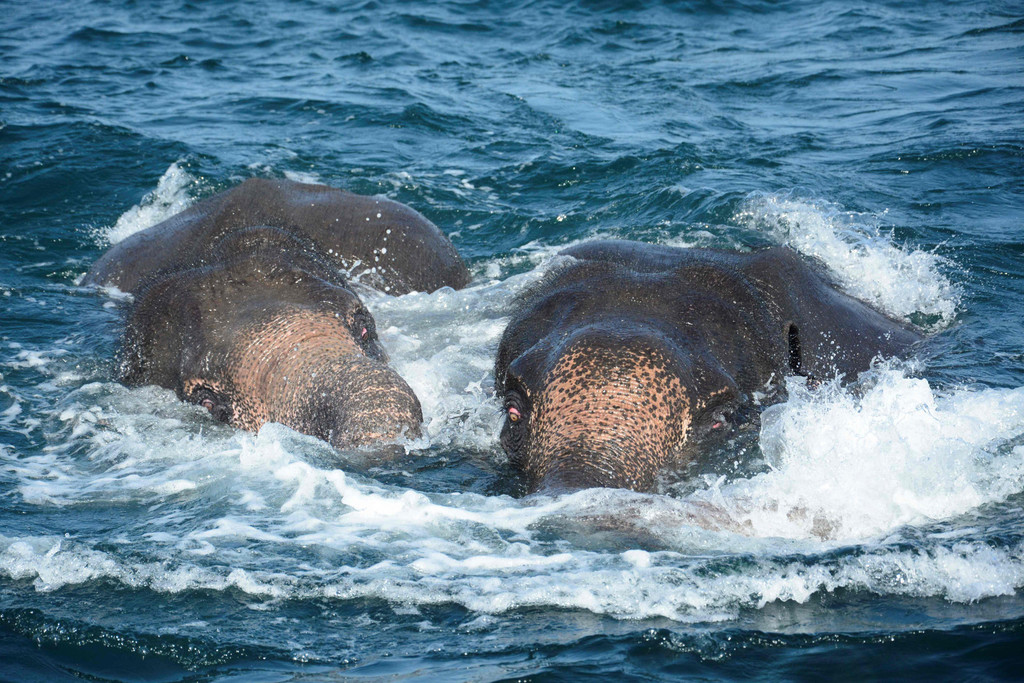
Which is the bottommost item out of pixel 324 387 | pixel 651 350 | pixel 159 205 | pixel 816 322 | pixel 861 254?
pixel 159 205

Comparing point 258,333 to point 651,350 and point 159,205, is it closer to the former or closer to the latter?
point 651,350

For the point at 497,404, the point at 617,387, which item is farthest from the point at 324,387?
the point at 617,387

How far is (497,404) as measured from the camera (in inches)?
308

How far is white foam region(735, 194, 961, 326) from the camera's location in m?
9.67

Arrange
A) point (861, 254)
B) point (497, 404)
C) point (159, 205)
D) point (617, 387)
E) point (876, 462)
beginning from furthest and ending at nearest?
point (159, 205) < point (861, 254) < point (497, 404) < point (617, 387) < point (876, 462)

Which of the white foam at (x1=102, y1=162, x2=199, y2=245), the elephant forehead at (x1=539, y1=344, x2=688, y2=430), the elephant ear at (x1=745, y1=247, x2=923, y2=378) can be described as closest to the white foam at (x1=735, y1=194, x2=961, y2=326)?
the elephant ear at (x1=745, y1=247, x2=923, y2=378)

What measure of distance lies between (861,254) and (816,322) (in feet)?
9.65

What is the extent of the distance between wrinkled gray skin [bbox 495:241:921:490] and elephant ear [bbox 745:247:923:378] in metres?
0.01

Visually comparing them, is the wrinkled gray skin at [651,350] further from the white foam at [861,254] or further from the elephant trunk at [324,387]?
the white foam at [861,254]

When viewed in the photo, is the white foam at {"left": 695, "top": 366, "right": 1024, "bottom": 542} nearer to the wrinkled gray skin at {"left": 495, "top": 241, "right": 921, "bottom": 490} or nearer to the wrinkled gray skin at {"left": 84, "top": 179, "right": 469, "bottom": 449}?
the wrinkled gray skin at {"left": 495, "top": 241, "right": 921, "bottom": 490}

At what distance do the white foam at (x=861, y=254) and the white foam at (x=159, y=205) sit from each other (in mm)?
6248

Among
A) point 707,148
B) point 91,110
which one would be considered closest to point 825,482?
point 707,148

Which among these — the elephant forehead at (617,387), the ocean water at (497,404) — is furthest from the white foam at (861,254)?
the elephant forehead at (617,387)

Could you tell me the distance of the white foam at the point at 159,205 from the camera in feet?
42.1
